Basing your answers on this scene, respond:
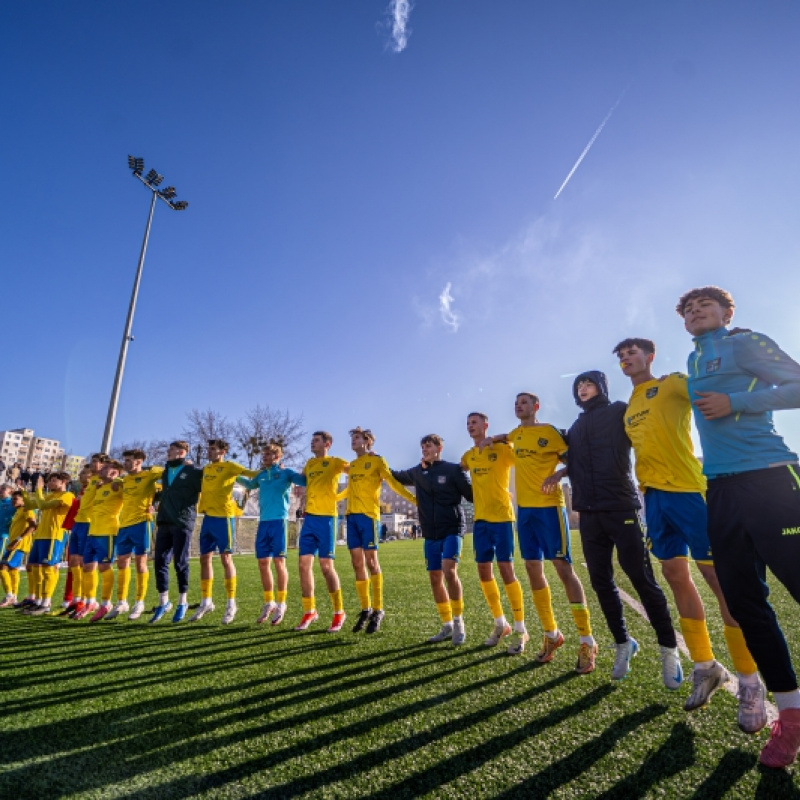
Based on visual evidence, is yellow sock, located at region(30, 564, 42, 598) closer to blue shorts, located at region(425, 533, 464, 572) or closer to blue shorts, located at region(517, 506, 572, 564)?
blue shorts, located at region(425, 533, 464, 572)

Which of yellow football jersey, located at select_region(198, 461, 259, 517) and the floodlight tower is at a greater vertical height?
the floodlight tower

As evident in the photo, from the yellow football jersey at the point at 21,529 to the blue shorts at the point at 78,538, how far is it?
1287 mm

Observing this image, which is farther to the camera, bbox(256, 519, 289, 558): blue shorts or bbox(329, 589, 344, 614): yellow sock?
bbox(256, 519, 289, 558): blue shorts

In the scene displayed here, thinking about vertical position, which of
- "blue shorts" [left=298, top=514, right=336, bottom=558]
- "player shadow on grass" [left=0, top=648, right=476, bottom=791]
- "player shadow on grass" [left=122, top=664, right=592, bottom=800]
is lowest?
"player shadow on grass" [left=122, top=664, right=592, bottom=800]

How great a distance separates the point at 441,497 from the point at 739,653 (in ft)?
11.8

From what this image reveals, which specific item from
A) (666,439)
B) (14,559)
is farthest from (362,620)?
(14,559)

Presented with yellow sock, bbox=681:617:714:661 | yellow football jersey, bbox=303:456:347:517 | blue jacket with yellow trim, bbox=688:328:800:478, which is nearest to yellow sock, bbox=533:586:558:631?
yellow sock, bbox=681:617:714:661

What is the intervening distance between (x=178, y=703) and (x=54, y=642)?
3.45 metres

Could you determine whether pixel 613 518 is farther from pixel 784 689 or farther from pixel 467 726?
pixel 467 726

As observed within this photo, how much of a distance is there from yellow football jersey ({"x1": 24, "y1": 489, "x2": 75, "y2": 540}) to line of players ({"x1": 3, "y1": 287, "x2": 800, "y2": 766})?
0.11 metres

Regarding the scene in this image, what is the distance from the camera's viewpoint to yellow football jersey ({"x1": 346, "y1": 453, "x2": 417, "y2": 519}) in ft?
22.2

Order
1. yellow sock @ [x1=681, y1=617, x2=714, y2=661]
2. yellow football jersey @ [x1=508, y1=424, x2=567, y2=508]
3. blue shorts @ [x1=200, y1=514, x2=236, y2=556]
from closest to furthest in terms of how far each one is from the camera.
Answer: yellow sock @ [x1=681, y1=617, x2=714, y2=661] → yellow football jersey @ [x1=508, y1=424, x2=567, y2=508] → blue shorts @ [x1=200, y1=514, x2=236, y2=556]

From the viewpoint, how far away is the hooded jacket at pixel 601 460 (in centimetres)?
392

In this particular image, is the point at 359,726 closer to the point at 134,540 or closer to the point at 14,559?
the point at 134,540
